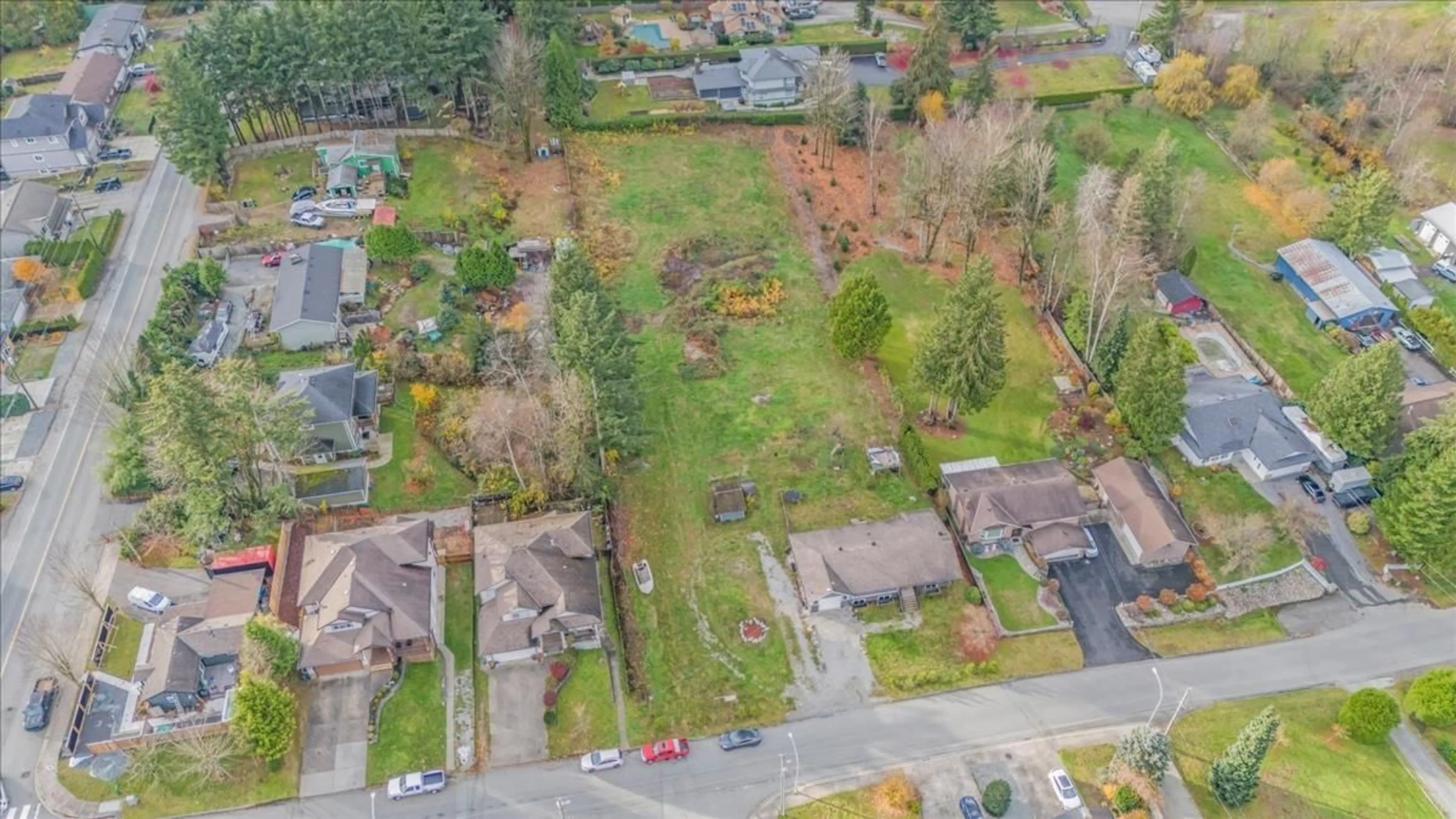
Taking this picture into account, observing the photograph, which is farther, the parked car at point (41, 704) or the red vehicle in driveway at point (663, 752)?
the parked car at point (41, 704)

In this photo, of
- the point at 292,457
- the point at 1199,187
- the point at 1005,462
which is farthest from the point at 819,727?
the point at 1199,187

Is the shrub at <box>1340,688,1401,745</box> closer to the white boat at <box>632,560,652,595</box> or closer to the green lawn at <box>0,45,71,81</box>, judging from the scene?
the white boat at <box>632,560,652,595</box>

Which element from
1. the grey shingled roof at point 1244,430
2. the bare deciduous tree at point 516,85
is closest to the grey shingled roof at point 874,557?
the grey shingled roof at point 1244,430

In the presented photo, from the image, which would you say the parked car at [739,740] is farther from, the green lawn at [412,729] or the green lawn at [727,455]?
the green lawn at [412,729]

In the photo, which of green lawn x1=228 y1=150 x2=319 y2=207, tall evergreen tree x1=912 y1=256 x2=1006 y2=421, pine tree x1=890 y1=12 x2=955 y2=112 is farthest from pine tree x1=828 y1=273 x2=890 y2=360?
green lawn x1=228 y1=150 x2=319 y2=207

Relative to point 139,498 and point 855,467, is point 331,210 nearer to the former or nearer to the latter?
point 139,498

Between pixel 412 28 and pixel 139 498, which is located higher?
pixel 412 28

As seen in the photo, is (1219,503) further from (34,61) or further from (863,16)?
(34,61)
